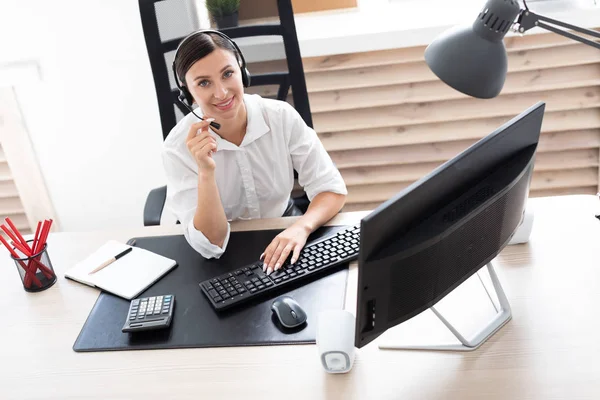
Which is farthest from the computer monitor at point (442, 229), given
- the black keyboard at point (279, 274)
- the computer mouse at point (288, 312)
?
the black keyboard at point (279, 274)

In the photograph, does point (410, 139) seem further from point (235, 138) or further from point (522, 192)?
point (522, 192)

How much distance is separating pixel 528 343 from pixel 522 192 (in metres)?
0.28

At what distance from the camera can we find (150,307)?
1.29 m

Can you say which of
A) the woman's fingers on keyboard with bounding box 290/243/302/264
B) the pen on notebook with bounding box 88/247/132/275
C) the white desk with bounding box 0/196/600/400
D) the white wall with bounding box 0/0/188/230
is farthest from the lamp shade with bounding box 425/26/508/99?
the white wall with bounding box 0/0/188/230

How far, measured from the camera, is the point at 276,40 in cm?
176

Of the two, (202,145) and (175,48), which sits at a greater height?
(175,48)

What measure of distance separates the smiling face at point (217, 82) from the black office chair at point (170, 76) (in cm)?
23

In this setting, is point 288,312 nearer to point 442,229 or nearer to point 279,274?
point 279,274

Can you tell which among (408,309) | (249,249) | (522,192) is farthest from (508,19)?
(249,249)

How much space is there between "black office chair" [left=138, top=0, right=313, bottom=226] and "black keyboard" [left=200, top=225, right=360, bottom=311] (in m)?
0.41

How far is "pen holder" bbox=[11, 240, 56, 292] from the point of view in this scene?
142cm

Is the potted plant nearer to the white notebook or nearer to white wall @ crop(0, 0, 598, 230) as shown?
white wall @ crop(0, 0, 598, 230)

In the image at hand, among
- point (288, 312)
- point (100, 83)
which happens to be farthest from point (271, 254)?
point (100, 83)

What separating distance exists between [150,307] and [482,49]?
0.83 meters
